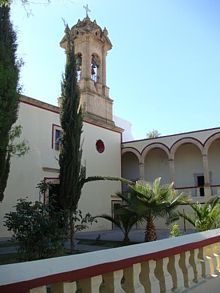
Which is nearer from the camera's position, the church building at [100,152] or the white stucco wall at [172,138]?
the church building at [100,152]

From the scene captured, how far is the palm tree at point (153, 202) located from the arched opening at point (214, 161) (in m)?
16.8

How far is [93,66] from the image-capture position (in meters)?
33.5

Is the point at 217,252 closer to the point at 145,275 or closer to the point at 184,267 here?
the point at 184,267

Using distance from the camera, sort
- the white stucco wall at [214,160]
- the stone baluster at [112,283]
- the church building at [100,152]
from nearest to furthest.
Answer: the stone baluster at [112,283] < the church building at [100,152] < the white stucco wall at [214,160]

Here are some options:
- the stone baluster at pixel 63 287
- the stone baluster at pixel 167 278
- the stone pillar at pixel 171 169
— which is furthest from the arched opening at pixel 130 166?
the stone baluster at pixel 63 287

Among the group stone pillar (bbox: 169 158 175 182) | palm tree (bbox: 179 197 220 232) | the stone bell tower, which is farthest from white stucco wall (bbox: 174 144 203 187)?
palm tree (bbox: 179 197 220 232)

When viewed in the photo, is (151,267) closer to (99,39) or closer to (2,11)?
(2,11)

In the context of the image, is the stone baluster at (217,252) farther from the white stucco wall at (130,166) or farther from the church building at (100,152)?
the white stucco wall at (130,166)

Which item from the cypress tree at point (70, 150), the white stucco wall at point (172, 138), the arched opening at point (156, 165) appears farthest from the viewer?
the arched opening at point (156, 165)

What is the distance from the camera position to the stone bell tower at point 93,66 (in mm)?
31422

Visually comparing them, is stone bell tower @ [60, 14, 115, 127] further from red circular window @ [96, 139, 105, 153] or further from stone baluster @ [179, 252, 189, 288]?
stone baluster @ [179, 252, 189, 288]

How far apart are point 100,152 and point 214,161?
1005 cm

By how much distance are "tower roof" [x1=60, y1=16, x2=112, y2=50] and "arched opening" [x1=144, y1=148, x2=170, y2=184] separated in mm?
11831

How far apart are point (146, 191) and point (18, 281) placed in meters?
10.6
